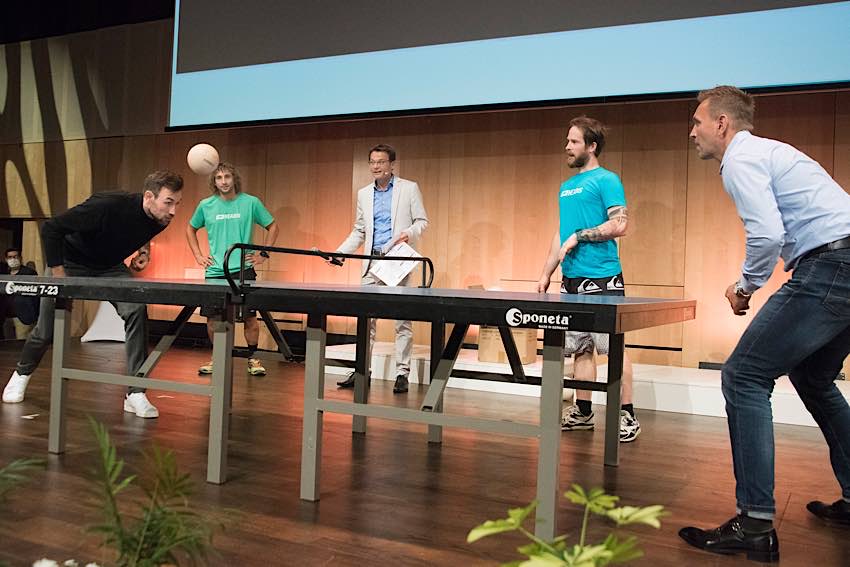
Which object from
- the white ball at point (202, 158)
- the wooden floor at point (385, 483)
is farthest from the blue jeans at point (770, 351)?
the white ball at point (202, 158)

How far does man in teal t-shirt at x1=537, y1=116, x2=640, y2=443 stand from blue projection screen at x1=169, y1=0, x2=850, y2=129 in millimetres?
1669

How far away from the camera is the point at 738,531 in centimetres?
197

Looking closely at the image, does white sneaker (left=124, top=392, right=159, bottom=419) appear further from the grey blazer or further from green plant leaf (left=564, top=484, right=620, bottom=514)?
green plant leaf (left=564, top=484, right=620, bottom=514)

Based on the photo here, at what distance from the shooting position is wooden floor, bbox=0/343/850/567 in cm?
192

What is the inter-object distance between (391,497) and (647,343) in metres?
3.67

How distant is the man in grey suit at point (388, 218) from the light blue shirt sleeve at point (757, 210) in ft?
8.71

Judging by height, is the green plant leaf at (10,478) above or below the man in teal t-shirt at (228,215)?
below

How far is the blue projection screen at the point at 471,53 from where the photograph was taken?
14.5ft

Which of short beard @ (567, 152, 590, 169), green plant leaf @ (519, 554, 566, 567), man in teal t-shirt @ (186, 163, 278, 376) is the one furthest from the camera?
man in teal t-shirt @ (186, 163, 278, 376)

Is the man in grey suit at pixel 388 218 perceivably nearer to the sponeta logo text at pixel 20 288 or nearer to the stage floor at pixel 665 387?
the stage floor at pixel 665 387

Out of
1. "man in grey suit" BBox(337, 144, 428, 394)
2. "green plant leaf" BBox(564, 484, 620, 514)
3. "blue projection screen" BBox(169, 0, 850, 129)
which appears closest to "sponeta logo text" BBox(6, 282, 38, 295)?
"man in grey suit" BBox(337, 144, 428, 394)

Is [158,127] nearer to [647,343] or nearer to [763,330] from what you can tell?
[647,343]

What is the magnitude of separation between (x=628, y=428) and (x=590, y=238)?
2.90 feet

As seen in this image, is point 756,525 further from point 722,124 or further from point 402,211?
point 402,211
